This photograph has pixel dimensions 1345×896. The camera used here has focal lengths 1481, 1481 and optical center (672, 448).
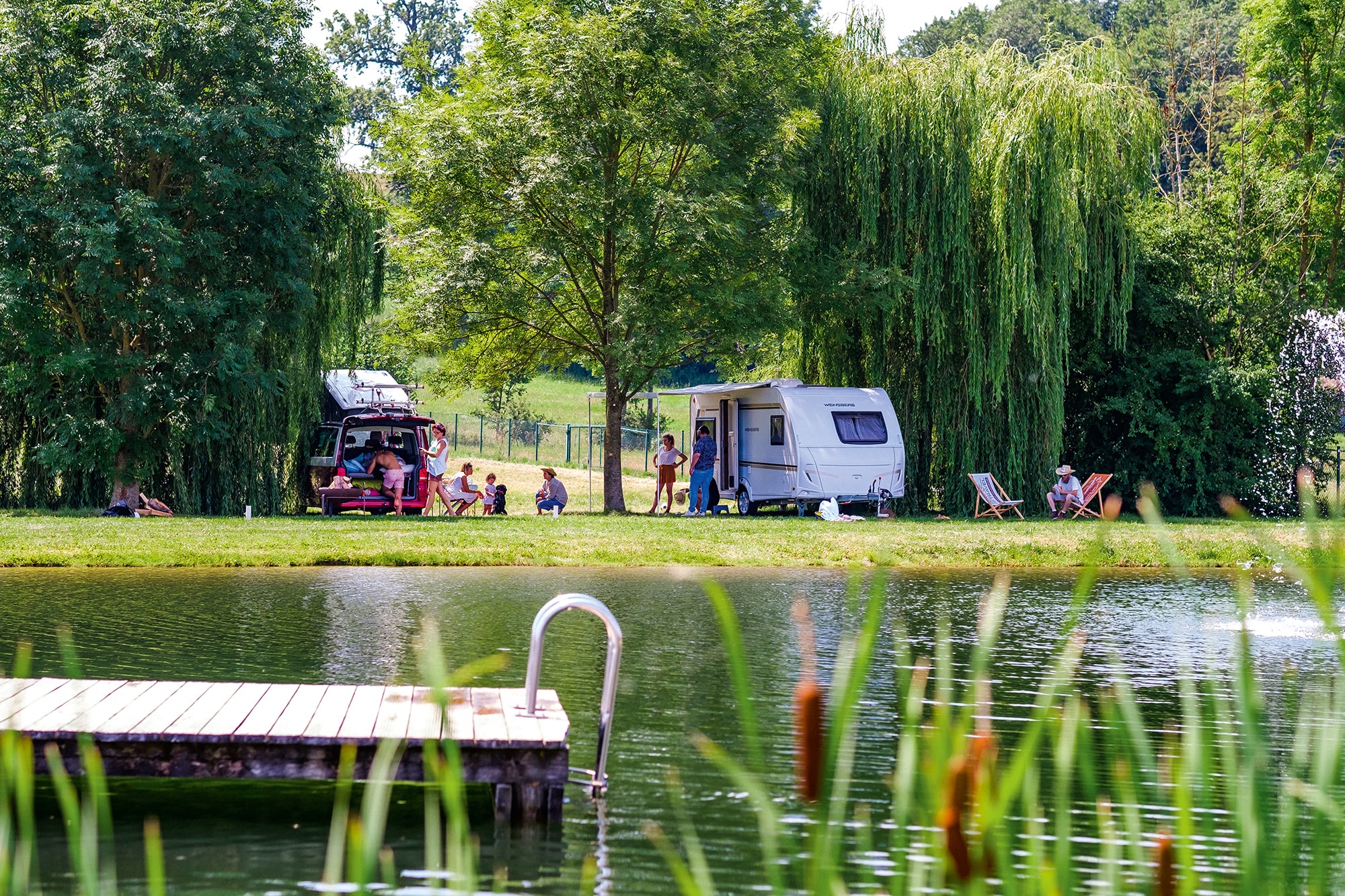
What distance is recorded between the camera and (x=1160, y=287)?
98.5ft

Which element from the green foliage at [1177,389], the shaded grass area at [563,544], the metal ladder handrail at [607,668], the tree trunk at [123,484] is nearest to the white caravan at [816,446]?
the shaded grass area at [563,544]

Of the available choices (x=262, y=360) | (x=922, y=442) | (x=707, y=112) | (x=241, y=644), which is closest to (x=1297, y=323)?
(x=922, y=442)

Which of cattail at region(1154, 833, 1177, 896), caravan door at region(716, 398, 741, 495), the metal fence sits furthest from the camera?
the metal fence

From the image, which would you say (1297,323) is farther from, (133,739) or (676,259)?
(133,739)

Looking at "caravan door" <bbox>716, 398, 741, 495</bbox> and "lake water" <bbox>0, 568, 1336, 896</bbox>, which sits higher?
"caravan door" <bbox>716, 398, 741, 495</bbox>

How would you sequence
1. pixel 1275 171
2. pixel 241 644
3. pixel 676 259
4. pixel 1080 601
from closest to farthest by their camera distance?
1. pixel 1080 601
2. pixel 241 644
3. pixel 676 259
4. pixel 1275 171

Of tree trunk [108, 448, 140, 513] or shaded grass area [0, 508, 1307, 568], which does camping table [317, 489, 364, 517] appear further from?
tree trunk [108, 448, 140, 513]

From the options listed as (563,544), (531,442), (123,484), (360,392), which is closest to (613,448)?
(360,392)

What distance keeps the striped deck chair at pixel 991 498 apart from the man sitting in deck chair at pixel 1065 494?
2.02ft

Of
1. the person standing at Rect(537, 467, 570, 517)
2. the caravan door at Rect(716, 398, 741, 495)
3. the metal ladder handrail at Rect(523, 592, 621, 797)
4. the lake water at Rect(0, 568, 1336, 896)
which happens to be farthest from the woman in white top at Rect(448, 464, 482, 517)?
the metal ladder handrail at Rect(523, 592, 621, 797)

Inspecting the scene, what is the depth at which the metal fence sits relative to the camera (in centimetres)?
4544

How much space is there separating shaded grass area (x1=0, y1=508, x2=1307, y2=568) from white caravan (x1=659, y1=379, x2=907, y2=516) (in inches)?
144

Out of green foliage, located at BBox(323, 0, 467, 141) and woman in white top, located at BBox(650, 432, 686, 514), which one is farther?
green foliage, located at BBox(323, 0, 467, 141)

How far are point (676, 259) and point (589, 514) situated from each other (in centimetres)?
464
